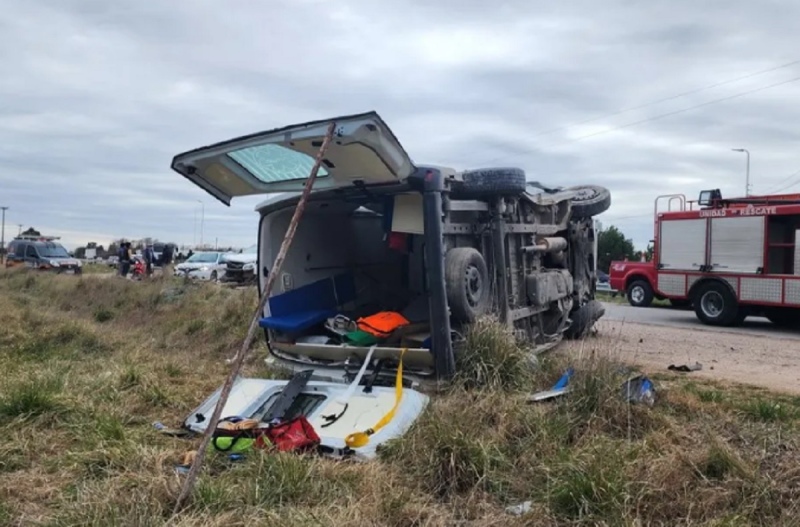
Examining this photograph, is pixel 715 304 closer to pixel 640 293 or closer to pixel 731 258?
pixel 731 258

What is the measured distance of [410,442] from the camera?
15.1 feet

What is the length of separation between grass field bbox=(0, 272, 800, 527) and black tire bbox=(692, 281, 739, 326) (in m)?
7.81

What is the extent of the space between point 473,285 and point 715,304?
33.1 ft

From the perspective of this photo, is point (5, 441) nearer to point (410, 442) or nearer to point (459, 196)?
point (410, 442)

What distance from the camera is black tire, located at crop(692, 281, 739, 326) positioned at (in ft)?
46.1

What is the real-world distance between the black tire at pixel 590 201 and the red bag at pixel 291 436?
578cm

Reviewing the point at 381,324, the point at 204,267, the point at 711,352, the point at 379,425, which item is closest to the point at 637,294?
the point at 711,352

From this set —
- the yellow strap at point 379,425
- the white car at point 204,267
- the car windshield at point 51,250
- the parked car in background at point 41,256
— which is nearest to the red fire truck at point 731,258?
the yellow strap at point 379,425

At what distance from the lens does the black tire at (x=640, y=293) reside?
1766 centimetres

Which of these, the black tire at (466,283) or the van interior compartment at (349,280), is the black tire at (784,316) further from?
the black tire at (466,283)

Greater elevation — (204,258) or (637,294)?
(204,258)

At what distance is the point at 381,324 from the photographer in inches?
251

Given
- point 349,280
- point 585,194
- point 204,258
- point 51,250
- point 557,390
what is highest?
point 585,194

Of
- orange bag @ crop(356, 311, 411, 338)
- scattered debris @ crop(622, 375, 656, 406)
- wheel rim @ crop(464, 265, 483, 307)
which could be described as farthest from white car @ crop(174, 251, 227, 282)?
scattered debris @ crop(622, 375, 656, 406)
